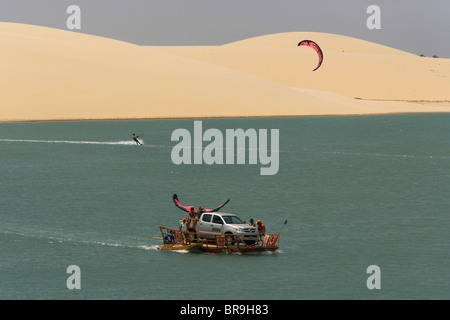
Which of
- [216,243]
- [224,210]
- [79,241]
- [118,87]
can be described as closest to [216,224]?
[216,243]

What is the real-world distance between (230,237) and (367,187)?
33.3 m

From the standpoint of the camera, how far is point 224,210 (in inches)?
2395

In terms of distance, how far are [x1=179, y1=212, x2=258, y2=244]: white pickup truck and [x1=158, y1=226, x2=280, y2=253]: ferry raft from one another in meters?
0.20

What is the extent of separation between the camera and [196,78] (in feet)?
575

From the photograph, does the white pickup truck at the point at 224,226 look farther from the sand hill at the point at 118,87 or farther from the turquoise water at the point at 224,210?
the sand hill at the point at 118,87

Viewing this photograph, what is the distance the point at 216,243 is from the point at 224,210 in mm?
16673

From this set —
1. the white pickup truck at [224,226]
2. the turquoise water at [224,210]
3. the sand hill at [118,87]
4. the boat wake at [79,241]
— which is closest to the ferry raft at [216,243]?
the white pickup truck at [224,226]

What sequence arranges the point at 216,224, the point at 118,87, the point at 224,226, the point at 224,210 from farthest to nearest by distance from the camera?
1. the point at 118,87
2. the point at 224,210
3. the point at 216,224
4. the point at 224,226

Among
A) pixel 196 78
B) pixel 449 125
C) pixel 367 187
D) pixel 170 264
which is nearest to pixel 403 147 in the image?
pixel 367 187

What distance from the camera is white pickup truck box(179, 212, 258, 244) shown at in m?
43.4

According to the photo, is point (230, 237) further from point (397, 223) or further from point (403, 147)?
point (403, 147)

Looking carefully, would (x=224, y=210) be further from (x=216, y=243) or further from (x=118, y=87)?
(x=118, y=87)

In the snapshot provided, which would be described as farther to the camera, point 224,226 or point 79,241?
point 79,241

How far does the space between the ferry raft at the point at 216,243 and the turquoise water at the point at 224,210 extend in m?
0.41
